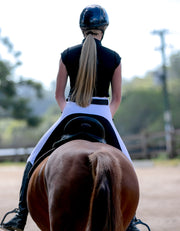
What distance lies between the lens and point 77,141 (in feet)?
10.5

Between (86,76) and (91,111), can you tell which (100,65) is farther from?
(91,111)

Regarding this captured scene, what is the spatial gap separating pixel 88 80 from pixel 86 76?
4 cm

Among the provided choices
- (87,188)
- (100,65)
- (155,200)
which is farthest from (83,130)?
(155,200)

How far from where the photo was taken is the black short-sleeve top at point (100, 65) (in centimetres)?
367

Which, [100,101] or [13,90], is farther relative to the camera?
[13,90]

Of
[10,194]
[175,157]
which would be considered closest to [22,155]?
[175,157]

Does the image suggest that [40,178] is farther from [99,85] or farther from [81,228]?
[99,85]

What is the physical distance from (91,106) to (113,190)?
109cm

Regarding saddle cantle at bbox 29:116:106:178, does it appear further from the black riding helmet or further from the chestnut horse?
the black riding helmet

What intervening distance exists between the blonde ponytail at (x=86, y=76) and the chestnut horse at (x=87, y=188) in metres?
0.63

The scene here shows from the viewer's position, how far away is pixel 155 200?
32.3ft

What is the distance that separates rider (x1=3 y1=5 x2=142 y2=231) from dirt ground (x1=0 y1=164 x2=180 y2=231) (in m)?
3.18

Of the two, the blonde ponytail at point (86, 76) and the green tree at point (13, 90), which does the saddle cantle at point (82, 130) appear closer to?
the blonde ponytail at point (86, 76)

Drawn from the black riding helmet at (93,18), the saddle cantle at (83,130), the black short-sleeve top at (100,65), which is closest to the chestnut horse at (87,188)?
the saddle cantle at (83,130)
